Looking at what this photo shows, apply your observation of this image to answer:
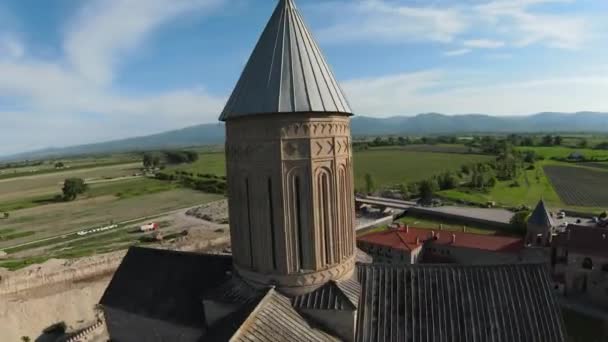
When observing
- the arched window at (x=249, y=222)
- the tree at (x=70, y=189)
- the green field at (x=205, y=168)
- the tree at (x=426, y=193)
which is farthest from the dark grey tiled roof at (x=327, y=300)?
the green field at (x=205, y=168)

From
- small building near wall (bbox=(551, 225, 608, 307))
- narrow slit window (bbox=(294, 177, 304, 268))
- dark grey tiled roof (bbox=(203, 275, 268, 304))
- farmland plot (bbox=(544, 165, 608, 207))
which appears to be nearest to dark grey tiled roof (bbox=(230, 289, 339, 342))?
dark grey tiled roof (bbox=(203, 275, 268, 304))

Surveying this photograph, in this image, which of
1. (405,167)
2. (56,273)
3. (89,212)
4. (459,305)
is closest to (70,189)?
(89,212)

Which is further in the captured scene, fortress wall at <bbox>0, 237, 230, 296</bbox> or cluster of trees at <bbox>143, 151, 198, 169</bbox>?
cluster of trees at <bbox>143, 151, 198, 169</bbox>

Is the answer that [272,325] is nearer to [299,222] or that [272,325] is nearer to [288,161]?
[299,222]

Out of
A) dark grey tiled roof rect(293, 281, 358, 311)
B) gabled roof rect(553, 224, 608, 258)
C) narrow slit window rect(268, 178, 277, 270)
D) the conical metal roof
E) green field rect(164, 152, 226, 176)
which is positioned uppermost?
the conical metal roof

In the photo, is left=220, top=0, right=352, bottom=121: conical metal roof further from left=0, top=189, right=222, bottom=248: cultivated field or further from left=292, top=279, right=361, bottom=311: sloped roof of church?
left=0, top=189, right=222, bottom=248: cultivated field

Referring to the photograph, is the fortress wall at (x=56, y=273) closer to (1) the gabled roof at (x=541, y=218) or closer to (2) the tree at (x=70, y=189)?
(1) the gabled roof at (x=541, y=218)
